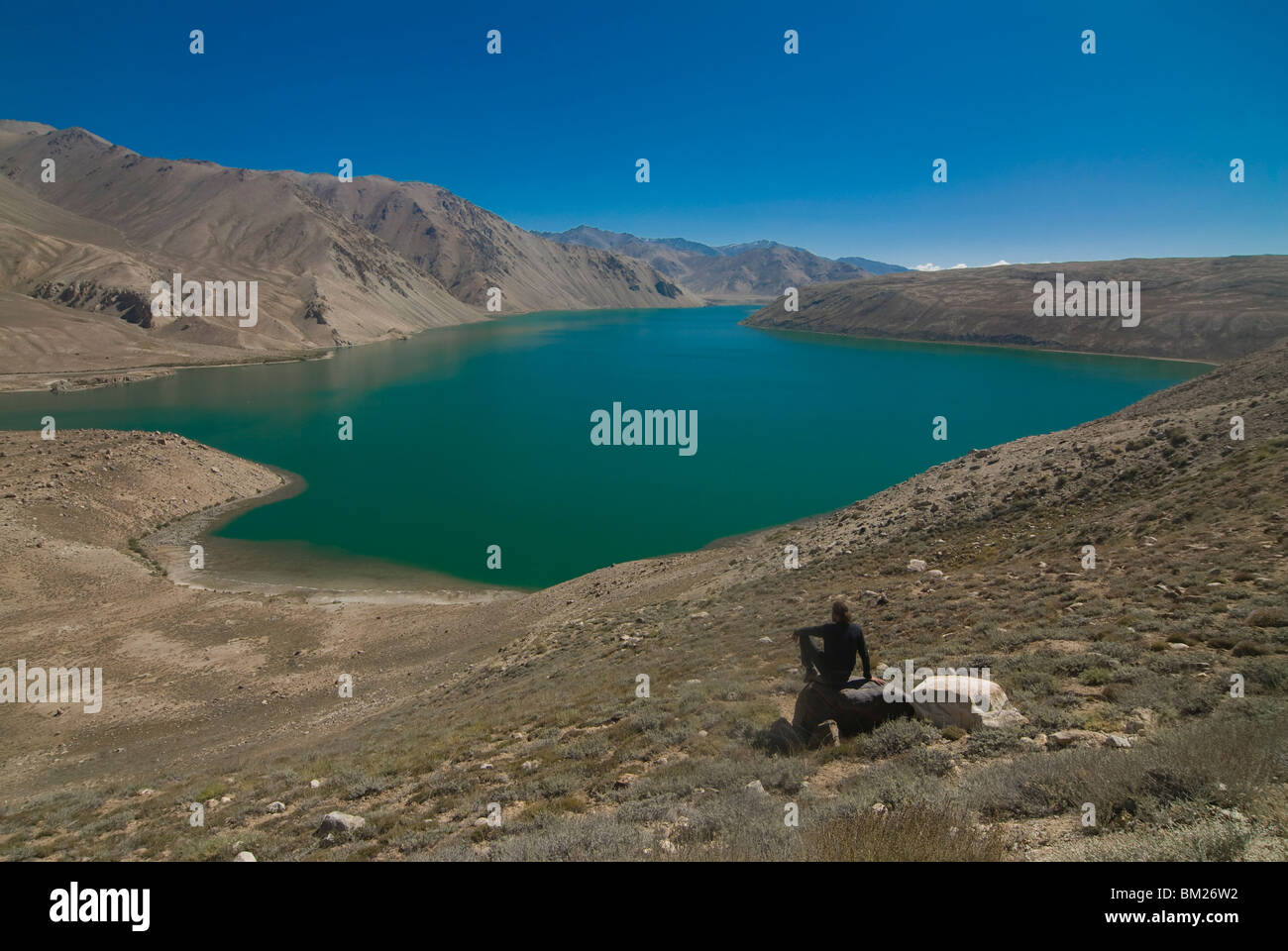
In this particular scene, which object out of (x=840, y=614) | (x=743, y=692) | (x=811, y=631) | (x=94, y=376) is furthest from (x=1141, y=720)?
(x=94, y=376)

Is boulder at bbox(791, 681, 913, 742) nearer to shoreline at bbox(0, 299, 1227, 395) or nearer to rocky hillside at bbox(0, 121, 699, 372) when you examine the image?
shoreline at bbox(0, 299, 1227, 395)

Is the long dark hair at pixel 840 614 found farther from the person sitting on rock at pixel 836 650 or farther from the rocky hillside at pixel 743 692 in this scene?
the rocky hillside at pixel 743 692

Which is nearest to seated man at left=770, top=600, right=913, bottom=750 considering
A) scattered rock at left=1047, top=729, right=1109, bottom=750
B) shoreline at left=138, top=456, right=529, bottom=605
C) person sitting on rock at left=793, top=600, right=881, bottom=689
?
person sitting on rock at left=793, top=600, right=881, bottom=689

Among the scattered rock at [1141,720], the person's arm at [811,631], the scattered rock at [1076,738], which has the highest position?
the person's arm at [811,631]

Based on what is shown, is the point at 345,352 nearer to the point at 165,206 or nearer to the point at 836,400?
the point at 836,400
